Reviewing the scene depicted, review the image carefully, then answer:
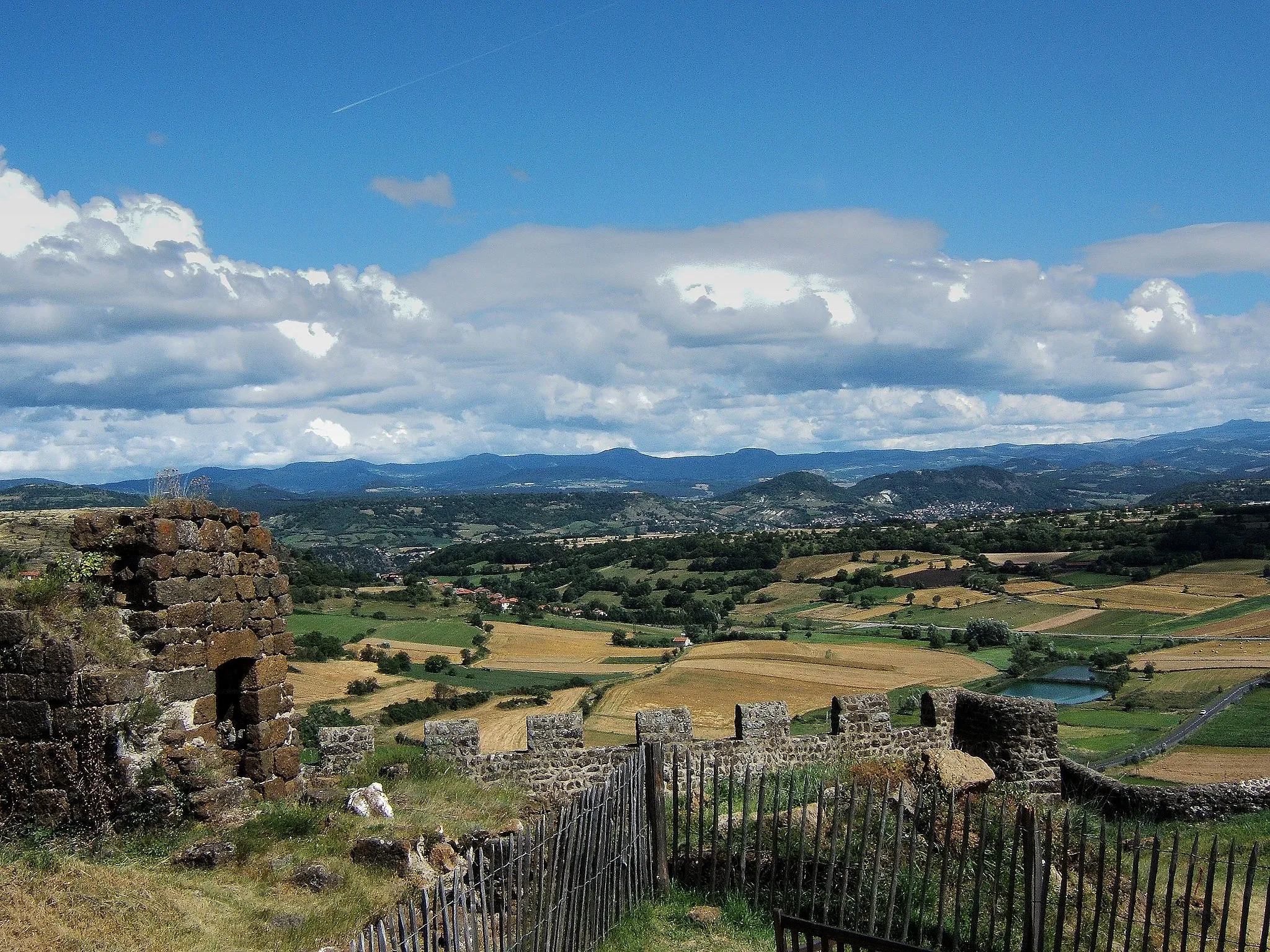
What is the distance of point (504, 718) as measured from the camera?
1291 inches

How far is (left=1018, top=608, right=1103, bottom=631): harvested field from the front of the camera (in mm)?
68312

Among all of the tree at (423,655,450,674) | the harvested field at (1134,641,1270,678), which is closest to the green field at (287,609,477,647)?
the tree at (423,655,450,674)

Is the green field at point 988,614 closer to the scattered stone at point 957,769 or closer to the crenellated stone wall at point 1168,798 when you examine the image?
the crenellated stone wall at point 1168,798

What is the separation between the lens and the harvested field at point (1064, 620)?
6831 cm

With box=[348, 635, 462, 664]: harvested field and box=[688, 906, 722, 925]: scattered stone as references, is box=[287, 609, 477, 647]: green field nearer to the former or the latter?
box=[348, 635, 462, 664]: harvested field

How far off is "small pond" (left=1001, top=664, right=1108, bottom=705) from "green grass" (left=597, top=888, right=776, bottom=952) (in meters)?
40.8

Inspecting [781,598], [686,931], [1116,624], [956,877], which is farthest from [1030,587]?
[686,931]

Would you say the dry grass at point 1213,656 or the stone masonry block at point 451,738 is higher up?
the stone masonry block at point 451,738

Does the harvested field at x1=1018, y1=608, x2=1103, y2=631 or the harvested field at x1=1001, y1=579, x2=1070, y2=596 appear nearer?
the harvested field at x1=1018, y1=608, x2=1103, y2=631

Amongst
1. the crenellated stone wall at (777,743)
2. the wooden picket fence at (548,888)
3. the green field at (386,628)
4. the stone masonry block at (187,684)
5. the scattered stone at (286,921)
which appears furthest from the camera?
the green field at (386,628)

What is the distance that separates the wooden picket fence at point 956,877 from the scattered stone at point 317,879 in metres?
3.34

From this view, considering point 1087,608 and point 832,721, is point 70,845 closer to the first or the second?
point 832,721

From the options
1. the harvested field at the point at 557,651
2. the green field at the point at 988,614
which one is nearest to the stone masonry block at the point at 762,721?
the harvested field at the point at 557,651

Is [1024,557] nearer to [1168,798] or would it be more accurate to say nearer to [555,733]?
[1168,798]
